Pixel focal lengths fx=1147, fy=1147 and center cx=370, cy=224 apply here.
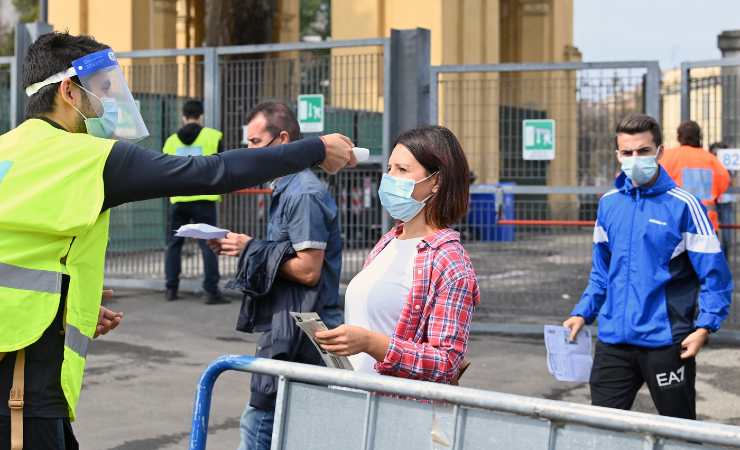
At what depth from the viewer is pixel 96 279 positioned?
304 centimetres

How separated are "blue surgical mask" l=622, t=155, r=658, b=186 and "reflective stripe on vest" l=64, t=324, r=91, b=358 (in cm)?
283

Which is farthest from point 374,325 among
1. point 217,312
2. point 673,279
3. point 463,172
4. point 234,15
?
point 234,15

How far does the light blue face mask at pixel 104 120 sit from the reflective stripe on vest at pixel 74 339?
58 cm

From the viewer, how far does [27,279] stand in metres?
2.90

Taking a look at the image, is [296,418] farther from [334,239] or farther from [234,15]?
[234,15]

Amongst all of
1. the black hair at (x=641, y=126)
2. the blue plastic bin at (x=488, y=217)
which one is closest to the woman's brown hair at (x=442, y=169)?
the black hair at (x=641, y=126)

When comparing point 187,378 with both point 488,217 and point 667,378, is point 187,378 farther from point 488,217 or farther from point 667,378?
point 667,378

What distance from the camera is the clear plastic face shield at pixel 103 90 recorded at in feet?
10.3

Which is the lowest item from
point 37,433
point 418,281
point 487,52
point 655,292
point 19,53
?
point 37,433

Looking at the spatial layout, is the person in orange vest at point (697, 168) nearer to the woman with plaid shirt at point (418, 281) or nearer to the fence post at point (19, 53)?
the woman with plaid shirt at point (418, 281)

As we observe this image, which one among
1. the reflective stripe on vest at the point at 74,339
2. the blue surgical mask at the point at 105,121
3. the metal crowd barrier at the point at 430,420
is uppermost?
the blue surgical mask at the point at 105,121

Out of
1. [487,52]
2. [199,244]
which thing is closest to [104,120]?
[199,244]

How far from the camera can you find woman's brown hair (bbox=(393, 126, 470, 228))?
358cm

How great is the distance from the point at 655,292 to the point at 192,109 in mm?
7270
